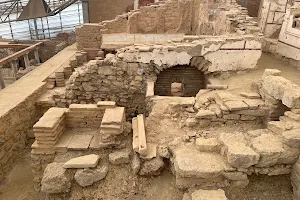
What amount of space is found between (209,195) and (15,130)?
5511 mm

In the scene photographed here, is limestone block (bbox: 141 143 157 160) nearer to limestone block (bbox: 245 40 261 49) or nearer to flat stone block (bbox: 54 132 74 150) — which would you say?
flat stone block (bbox: 54 132 74 150)

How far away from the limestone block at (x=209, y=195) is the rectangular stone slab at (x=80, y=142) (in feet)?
7.17

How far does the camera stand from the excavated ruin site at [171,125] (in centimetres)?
347

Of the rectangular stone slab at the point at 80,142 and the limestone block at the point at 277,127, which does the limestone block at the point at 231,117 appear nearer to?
the limestone block at the point at 277,127

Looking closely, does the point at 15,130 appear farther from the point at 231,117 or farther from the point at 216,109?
the point at 231,117

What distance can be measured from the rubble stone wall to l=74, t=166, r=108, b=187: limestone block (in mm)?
3175

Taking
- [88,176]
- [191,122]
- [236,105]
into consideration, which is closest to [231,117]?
[236,105]

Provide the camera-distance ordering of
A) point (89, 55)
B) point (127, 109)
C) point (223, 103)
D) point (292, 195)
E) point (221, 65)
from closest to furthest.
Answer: point (292, 195) < point (223, 103) < point (221, 65) < point (127, 109) < point (89, 55)

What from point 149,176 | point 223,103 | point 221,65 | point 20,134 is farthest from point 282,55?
point 20,134

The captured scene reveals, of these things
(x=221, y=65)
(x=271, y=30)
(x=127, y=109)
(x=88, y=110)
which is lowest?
(x=127, y=109)

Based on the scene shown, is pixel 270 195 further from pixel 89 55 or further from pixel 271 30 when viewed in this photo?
pixel 89 55

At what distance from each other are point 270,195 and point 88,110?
3.55m

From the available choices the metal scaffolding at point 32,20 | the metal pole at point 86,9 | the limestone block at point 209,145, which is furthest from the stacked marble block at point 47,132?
the metal pole at point 86,9

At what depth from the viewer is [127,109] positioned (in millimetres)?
6992
